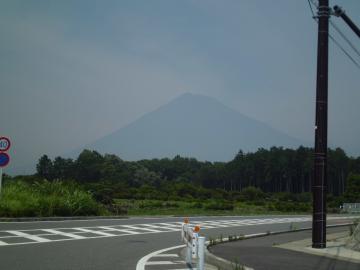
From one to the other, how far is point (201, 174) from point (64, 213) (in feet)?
385

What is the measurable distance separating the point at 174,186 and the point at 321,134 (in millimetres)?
54131

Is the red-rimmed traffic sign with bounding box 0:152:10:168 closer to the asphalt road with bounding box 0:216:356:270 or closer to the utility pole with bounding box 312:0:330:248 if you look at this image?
the asphalt road with bounding box 0:216:356:270

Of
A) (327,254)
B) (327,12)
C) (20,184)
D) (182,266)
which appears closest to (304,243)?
(327,254)

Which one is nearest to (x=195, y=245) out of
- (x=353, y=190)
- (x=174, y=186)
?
(x=174, y=186)

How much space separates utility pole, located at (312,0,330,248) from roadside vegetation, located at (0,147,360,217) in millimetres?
13465

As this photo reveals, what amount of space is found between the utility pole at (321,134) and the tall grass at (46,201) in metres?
13.5

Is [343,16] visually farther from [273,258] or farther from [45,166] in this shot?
[45,166]

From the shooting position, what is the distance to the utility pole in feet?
44.7

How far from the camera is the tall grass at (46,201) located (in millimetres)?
21672

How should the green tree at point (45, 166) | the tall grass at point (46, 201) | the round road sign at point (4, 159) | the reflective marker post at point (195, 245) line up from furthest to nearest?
the green tree at point (45, 166)
the tall grass at point (46, 201)
the round road sign at point (4, 159)
the reflective marker post at point (195, 245)

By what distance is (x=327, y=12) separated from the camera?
14047mm

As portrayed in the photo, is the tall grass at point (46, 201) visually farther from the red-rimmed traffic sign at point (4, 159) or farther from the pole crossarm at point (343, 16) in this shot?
the pole crossarm at point (343, 16)

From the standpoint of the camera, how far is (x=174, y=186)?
67.2m

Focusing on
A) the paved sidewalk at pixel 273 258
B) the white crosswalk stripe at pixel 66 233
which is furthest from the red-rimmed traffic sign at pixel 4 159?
the paved sidewalk at pixel 273 258
